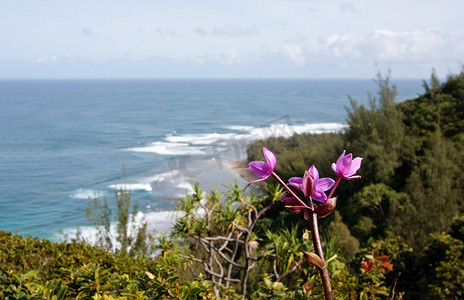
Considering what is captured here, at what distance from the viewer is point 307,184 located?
0.94m

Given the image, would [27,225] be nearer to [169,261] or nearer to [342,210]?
[342,210]

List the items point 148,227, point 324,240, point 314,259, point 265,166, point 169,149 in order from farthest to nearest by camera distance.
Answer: point 169,149, point 148,227, point 324,240, point 265,166, point 314,259

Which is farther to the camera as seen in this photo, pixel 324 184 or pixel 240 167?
pixel 240 167

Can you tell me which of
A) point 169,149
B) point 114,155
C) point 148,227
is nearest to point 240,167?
point 148,227

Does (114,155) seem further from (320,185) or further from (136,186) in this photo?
(320,185)

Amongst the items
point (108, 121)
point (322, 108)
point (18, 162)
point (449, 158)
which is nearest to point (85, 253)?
point (449, 158)

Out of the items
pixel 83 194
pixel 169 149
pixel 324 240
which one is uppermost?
pixel 324 240

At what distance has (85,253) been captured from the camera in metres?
4.02

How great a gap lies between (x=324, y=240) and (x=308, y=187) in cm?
430

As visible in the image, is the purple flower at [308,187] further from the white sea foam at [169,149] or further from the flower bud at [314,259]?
the white sea foam at [169,149]

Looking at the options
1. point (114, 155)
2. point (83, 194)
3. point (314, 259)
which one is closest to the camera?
point (314, 259)

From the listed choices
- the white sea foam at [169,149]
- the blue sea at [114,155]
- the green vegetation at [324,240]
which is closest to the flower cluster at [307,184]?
the green vegetation at [324,240]

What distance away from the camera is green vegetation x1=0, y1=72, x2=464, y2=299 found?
2.47 metres

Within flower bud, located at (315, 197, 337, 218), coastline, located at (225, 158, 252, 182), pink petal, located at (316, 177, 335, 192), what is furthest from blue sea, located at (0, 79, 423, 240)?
flower bud, located at (315, 197, 337, 218)
